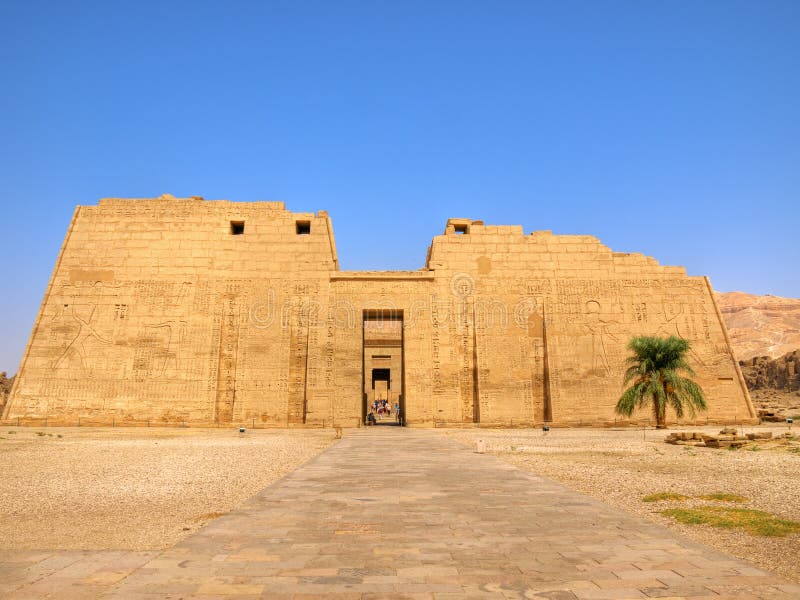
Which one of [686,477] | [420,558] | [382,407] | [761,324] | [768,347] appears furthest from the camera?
[761,324]

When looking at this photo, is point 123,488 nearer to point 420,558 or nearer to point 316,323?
point 420,558

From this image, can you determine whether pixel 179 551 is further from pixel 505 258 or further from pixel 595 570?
pixel 505 258

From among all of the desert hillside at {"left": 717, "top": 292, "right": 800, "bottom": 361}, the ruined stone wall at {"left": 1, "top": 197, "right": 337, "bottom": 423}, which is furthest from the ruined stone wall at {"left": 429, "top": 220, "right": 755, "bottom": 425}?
the desert hillside at {"left": 717, "top": 292, "right": 800, "bottom": 361}

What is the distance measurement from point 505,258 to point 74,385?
16473 millimetres

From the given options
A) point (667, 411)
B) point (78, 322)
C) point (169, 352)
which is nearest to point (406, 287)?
point (169, 352)

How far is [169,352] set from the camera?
19.7 meters

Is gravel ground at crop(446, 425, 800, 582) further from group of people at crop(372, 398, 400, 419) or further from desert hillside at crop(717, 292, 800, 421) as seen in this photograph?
group of people at crop(372, 398, 400, 419)

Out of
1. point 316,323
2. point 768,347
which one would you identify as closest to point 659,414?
point 316,323

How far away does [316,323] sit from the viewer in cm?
2000

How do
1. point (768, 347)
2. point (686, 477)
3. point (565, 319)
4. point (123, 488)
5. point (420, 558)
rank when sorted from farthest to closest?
point (768, 347)
point (565, 319)
point (686, 477)
point (123, 488)
point (420, 558)

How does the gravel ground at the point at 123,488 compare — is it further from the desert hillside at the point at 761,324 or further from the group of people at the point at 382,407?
the desert hillside at the point at 761,324

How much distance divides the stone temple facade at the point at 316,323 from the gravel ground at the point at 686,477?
7.84m

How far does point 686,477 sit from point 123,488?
6935 millimetres

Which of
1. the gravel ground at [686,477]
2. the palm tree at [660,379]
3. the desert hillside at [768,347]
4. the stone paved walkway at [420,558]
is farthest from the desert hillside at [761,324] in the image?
the stone paved walkway at [420,558]
